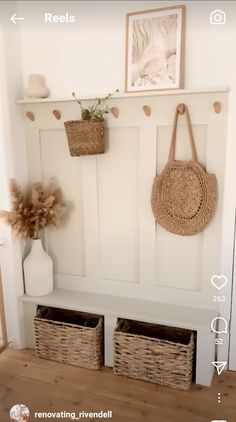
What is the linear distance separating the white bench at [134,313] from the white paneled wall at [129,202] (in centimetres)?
5

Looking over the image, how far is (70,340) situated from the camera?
188 cm

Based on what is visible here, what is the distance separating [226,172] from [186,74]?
1.53 feet

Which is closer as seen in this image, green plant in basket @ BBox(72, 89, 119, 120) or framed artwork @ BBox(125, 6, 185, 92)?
framed artwork @ BBox(125, 6, 185, 92)

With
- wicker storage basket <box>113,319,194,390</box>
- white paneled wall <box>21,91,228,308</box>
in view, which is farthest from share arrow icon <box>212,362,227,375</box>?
white paneled wall <box>21,91,228,308</box>

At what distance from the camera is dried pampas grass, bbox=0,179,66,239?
187 centimetres

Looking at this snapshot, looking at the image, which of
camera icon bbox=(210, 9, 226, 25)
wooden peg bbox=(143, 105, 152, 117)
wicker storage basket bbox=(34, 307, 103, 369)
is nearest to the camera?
camera icon bbox=(210, 9, 226, 25)

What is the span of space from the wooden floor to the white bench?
0.10 metres

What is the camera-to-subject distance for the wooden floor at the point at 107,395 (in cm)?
153

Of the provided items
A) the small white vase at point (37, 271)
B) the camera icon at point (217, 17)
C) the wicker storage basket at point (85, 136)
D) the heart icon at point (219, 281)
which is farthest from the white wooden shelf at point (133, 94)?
the heart icon at point (219, 281)

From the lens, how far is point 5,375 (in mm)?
1808

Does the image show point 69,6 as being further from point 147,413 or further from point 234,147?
point 147,413

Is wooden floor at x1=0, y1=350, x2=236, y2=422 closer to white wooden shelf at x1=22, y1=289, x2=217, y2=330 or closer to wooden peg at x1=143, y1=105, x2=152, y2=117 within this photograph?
white wooden shelf at x1=22, y1=289, x2=217, y2=330

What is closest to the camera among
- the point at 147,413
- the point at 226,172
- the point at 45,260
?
the point at 147,413

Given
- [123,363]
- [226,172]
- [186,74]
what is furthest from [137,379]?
[186,74]
